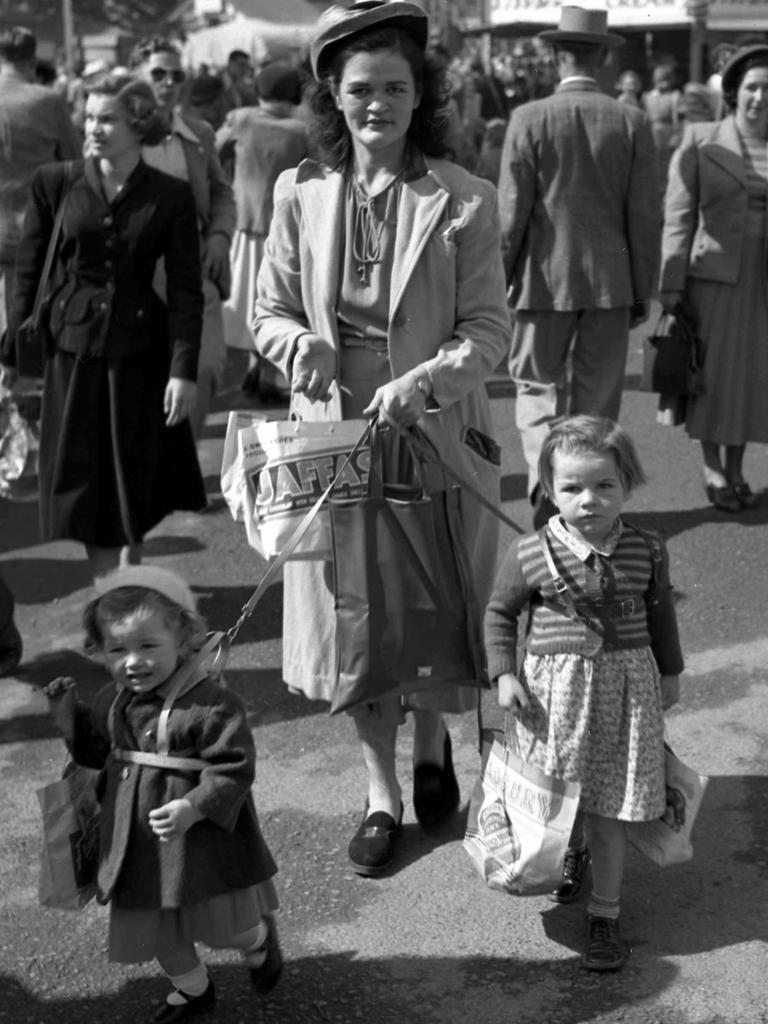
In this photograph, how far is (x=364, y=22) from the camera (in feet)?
12.0

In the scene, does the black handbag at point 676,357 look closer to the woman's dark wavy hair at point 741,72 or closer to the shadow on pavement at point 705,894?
the woman's dark wavy hair at point 741,72

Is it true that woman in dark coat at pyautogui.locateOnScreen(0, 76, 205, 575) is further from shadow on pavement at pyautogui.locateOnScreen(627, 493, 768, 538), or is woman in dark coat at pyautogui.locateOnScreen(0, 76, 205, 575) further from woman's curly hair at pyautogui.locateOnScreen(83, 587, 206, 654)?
shadow on pavement at pyautogui.locateOnScreen(627, 493, 768, 538)

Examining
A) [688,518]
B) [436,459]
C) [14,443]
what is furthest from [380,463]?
[688,518]

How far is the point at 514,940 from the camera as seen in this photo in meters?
3.61

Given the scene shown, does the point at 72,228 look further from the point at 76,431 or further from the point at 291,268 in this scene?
the point at 291,268

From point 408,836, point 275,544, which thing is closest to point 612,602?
point 275,544

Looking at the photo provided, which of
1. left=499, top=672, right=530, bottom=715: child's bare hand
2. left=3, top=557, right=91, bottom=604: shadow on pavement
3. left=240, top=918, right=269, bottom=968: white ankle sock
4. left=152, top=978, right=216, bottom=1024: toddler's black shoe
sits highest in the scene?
left=499, top=672, right=530, bottom=715: child's bare hand

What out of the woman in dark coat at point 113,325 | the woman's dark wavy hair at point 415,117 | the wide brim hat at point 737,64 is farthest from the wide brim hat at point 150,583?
the wide brim hat at point 737,64

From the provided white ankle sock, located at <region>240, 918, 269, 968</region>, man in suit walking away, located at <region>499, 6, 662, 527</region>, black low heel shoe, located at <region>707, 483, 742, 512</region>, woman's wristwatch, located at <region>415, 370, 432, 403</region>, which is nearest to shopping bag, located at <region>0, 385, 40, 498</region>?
man in suit walking away, located at <region>499, 6, 662, 527</region>

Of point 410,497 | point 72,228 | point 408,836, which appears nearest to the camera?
point 410,497

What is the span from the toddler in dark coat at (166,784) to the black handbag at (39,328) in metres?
2.18

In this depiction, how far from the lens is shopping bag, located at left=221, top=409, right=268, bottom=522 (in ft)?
12.0

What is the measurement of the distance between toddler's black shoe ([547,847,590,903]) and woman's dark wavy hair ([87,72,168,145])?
2.70 metres

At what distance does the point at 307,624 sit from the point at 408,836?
640 millimetres
